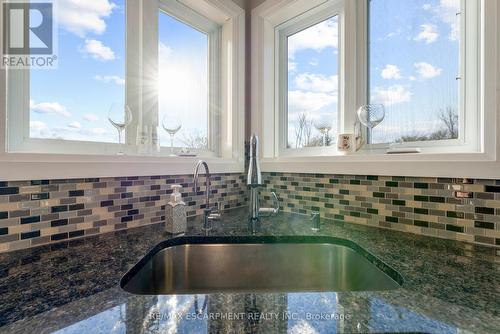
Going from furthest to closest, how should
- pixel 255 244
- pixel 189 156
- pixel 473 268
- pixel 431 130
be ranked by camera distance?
pixel 189 156, pixel 431 130, pixel 255 244, pixel 473 268

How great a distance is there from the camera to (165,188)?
1.18 metres

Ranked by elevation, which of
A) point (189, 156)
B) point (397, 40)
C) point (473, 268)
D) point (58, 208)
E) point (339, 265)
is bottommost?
point (339, 265)

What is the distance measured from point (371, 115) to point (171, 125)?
3.50 feet

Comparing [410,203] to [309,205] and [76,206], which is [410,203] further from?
[76,206]

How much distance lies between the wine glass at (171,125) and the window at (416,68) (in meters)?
1.07

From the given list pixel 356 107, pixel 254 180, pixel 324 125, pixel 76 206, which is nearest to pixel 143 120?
pixel 76 206

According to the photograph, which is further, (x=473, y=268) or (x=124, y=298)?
(x=473, y=268)

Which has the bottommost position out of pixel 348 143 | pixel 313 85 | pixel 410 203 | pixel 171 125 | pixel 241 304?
pixel 241 304

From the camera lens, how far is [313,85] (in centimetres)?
151

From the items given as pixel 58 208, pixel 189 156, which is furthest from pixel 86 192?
pixel 189 156

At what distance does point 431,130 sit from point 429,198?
355mm

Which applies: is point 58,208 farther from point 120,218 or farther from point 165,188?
point 165,188

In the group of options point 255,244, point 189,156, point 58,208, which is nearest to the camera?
point 58,208

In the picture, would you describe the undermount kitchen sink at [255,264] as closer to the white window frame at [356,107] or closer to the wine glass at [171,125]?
the white window frame at [356,107]
